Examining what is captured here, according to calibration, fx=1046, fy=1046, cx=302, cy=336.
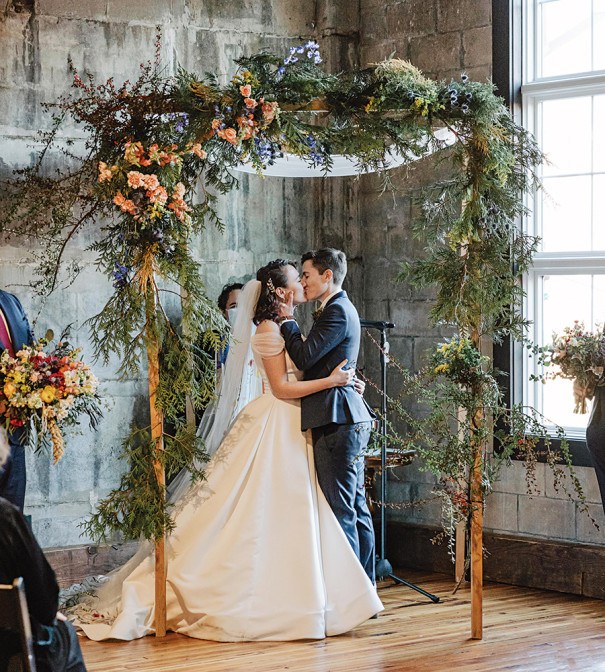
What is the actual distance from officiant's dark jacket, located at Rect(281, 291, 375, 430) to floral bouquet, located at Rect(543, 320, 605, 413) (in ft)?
3.30

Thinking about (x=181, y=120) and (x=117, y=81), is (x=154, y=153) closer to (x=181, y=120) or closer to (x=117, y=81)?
(x=181, y=120)

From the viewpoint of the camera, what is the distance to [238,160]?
531cm

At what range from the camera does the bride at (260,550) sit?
511 centimetres

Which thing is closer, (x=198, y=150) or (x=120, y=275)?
(x=198, y=150)

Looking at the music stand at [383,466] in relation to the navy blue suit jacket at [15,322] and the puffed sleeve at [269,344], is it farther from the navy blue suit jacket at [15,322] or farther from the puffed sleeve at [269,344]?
the navy blue suit jacket at [15,322]

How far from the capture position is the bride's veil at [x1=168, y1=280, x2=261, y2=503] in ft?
18.2

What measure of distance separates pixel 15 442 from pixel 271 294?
1.50 meters

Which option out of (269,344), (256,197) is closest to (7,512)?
(269,344)

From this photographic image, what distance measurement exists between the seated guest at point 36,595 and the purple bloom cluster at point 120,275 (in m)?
2.19

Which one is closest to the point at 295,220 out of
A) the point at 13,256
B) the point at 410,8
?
the point at 410,8

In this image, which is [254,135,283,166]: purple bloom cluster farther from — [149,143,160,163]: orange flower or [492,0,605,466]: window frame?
[492,0,605,466]: window frame

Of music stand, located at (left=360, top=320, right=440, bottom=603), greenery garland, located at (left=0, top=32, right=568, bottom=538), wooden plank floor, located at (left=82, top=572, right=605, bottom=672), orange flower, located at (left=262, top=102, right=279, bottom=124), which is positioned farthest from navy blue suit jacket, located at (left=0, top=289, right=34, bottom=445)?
music stand, located at (left=360, top=320, right=440, bottom=603)

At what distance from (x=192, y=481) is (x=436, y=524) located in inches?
81.0

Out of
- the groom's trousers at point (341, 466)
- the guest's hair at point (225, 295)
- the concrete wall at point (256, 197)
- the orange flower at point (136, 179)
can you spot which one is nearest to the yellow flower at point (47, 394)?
the orange flower at point (136, 179)
